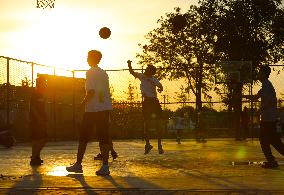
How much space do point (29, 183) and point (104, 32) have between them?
946 centimetres

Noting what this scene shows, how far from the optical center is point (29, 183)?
29.5 feet

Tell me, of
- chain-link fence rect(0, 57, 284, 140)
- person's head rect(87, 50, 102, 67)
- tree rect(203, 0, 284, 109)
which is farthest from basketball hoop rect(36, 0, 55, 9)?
tree rect(203, 0, 284, 109)

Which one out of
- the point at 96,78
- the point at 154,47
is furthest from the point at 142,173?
the point at 154,47

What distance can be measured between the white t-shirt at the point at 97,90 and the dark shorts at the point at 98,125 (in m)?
0.08

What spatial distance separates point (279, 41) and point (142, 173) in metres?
51.2

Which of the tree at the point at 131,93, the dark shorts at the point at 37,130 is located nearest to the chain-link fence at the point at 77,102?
the tree at the point at 131,93

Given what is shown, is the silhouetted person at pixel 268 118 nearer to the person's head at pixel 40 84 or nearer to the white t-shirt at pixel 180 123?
the person's head at pixel 40 84

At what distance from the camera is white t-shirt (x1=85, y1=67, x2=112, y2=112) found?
10.4m

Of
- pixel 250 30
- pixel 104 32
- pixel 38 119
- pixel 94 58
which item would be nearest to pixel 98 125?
pixel 94 58

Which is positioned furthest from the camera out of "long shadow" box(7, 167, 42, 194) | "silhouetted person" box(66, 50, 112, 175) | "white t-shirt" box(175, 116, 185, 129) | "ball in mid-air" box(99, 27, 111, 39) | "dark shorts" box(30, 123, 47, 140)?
"white t-shirt" box(175, 116, 185, 129)

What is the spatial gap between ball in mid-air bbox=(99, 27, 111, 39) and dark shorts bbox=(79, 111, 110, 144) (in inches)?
297

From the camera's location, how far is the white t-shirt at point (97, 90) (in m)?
10.4

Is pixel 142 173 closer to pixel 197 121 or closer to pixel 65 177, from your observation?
pixel 65 177

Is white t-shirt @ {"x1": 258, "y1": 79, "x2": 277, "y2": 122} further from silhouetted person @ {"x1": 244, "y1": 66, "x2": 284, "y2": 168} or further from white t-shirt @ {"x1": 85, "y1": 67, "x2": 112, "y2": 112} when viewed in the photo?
white t-shirt @ {"x1": 85, "y1": 67, "x2": 112, "y2": 112}
